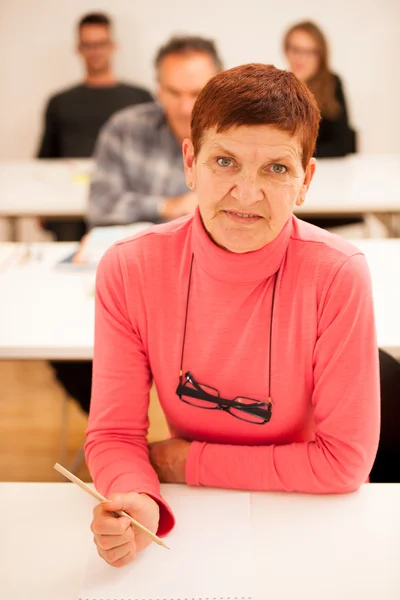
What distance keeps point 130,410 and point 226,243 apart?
336 mm

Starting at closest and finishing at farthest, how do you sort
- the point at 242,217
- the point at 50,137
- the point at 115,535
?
1. the point at 115,535
2. the point at 242,217
3. the point at 50,137

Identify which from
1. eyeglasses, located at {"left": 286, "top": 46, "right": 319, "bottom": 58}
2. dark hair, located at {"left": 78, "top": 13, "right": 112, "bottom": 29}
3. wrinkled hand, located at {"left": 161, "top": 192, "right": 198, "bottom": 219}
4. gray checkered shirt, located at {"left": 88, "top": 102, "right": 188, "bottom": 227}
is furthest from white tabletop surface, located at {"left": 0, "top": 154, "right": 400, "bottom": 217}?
dark hair, located at {"left": 78, "top": 13, "right": 112, "bottom": 29}

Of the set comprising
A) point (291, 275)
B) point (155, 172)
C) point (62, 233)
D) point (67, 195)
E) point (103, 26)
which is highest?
point (103, 26)

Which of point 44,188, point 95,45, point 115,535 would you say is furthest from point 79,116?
point 115,535

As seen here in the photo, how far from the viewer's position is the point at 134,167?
2.82 meters

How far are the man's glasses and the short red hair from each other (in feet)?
1.44

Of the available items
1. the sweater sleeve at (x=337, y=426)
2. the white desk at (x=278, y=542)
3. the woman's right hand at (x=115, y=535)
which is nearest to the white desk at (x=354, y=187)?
the sweater sleeve at (x=337, y=426)

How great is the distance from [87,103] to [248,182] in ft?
11.9

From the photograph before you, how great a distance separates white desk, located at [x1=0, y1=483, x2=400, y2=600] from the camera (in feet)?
2.99

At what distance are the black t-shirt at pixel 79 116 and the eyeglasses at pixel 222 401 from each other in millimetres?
3334

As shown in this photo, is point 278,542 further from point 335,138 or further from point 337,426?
point 335,138

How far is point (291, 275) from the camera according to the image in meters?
1.11

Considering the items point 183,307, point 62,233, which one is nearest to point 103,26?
point 62,233

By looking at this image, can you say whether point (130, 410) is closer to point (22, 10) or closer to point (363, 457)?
point (363, 457)
